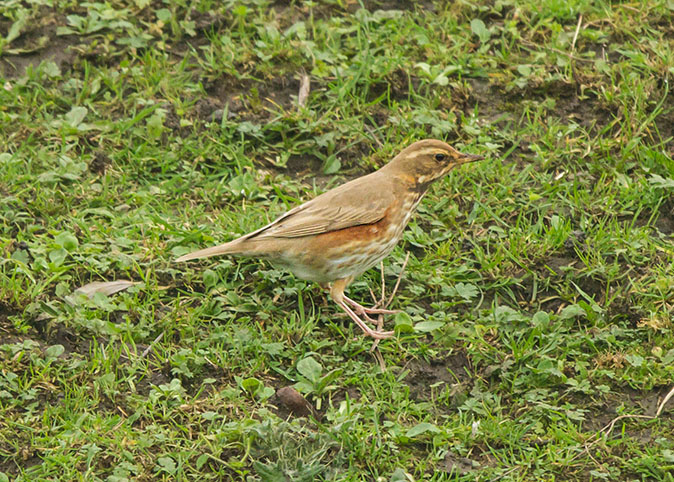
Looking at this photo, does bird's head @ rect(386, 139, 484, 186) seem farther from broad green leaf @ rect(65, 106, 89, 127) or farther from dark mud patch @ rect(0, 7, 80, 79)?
dark mud patch @ rect(0, 7, 80, 79)

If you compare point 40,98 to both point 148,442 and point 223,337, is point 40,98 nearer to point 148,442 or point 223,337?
point 223,337

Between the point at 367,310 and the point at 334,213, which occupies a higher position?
the point at 334,213

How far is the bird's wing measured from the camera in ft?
23.4

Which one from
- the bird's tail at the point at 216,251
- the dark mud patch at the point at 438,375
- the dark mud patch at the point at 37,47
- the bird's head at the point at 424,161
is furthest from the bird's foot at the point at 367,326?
the dark mud patch at the point at 37,47

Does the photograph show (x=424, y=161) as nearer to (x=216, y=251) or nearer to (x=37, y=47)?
(x=216, y=251)

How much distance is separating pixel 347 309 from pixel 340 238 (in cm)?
52

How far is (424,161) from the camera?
750 cm

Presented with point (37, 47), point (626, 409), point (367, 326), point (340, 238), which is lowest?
point (626, 409)

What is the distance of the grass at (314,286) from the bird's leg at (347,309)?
4.6 inches

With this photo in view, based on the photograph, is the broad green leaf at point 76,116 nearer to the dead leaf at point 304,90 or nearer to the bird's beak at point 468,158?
the dead leaf at point 304,90

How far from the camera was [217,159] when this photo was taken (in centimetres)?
852

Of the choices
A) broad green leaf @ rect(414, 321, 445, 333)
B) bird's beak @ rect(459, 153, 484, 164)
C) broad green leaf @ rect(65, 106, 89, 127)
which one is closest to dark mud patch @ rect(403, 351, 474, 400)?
broad green leaf @ rect(414, 321, 445, 333)

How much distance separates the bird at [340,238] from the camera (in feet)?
23.2

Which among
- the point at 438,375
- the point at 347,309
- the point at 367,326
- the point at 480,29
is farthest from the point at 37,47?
the point at 438,375
